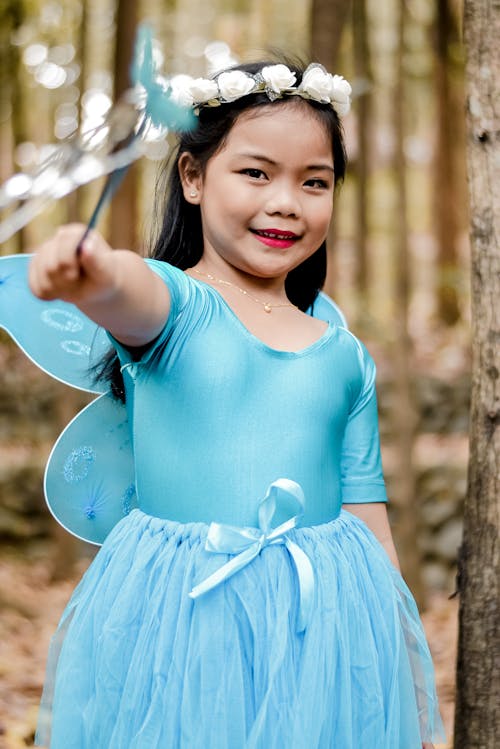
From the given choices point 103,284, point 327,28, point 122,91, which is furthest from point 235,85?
point 122,91

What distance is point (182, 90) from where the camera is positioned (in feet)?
6.51

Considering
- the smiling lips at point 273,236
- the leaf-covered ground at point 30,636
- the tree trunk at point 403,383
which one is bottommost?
the leaf-covered ground at point 30,636

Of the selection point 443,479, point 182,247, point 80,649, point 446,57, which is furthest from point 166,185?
point 446,57

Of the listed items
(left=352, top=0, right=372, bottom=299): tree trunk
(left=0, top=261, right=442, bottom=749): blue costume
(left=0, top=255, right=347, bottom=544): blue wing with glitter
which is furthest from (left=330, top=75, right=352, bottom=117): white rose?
(left=352, top=0, right=372, bottom=299): tree trunk

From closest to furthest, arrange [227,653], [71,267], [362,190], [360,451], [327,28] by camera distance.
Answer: [71,267]
[227,653]
[360,451]
[327,28]
[362,190]

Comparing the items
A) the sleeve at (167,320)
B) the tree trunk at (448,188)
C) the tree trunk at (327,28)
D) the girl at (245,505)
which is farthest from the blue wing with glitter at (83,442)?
the tree trunk at (448,188)

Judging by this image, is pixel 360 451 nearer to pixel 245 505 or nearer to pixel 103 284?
pixel 245 505

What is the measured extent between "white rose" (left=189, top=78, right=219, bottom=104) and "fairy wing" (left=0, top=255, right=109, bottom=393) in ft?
1.73

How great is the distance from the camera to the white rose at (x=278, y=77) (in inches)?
75.4

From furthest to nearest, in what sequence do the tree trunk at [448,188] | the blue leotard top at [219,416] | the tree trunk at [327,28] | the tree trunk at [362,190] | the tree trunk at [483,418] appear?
the tree trunk at [448,188] < the tree trunk at [362,190] < the tree trunk at [327,28] < the tree trunk at [483,418] < the blue leotard top at [219,416]

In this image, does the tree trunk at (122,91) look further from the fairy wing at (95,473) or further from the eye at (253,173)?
the eye at (253,173)

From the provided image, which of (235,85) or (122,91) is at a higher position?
(235,85)

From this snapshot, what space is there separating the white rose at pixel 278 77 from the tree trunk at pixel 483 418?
57cm

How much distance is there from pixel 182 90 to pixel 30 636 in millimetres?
4061
